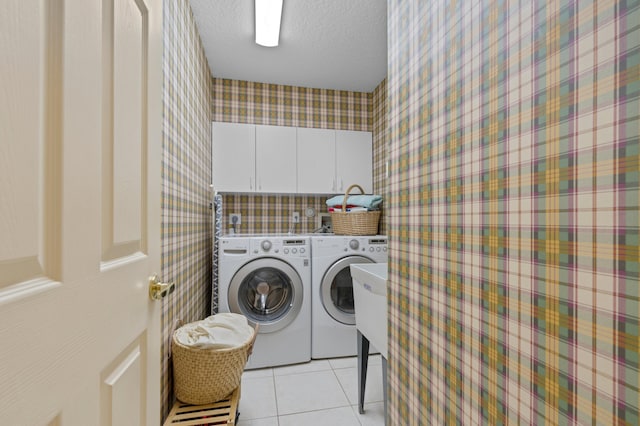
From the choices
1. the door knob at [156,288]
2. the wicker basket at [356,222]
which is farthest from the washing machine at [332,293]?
the door knob at [156,288]

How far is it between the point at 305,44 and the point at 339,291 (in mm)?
1936

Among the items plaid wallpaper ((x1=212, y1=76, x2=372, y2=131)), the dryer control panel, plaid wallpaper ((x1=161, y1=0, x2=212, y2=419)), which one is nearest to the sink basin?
the dryer control panel

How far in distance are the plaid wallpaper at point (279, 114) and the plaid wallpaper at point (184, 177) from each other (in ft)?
1.38

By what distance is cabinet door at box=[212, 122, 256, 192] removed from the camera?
2.89 meters

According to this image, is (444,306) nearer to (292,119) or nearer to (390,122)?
(390,122)

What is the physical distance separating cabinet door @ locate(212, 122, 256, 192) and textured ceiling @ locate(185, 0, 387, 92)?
52 centimetres

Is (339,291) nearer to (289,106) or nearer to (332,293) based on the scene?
(332,293)

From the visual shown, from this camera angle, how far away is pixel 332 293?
2.58 metres

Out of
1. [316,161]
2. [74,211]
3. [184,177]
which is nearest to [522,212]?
[74,211]

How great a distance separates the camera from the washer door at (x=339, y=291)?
252cm

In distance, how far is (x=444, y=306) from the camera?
2.83 feet

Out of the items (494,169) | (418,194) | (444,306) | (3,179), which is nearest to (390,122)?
(418,194)

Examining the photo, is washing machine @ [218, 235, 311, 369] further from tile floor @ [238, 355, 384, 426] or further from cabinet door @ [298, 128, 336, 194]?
cabinet door @ [298, 128, 336, 194]

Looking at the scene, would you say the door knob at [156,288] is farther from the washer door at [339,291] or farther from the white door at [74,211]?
the washer door at [339,291]
